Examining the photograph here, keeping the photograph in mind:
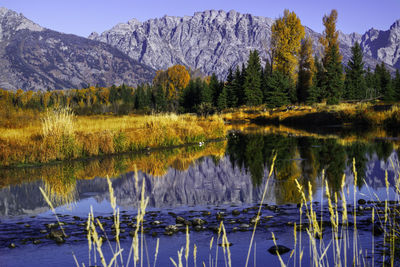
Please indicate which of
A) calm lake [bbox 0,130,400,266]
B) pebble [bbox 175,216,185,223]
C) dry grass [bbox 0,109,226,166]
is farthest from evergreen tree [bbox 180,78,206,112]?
pebble [bbox 175,216,185,223]

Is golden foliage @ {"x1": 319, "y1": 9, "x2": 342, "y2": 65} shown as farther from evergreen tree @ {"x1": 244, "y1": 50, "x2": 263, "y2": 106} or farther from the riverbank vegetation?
evergreen tree @ {"x1": 244, "y1": 50, "x2": 263, "y2": 106}

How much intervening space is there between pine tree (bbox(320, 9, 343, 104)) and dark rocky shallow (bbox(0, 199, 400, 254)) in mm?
45477

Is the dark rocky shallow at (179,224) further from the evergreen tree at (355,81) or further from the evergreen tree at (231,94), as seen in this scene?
the evergreen tree at (231,94)

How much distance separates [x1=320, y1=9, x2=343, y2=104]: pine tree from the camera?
181 feet

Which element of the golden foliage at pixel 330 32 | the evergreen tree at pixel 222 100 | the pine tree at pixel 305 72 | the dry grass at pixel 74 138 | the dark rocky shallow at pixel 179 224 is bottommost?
the dark rocky shallow at pixel 179 224

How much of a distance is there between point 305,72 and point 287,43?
18.4 feet

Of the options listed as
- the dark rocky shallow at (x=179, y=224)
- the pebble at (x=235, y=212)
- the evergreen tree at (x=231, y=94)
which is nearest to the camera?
the dark rocky shallow at (x=179, y=224)

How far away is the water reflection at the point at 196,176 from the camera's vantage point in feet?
38.2

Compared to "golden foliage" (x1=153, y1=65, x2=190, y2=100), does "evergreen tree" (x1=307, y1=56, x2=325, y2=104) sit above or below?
below

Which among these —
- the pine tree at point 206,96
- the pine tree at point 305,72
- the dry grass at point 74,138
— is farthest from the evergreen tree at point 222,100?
the dry grass at point 74,138

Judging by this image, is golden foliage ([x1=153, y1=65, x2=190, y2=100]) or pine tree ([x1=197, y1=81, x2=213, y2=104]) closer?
pine tree ([x1=197, y1=81, x2=213, y2=104])

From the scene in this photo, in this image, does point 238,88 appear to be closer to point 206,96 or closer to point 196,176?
point 206,96

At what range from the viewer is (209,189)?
13023 mm

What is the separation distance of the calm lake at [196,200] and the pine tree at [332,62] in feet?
115
